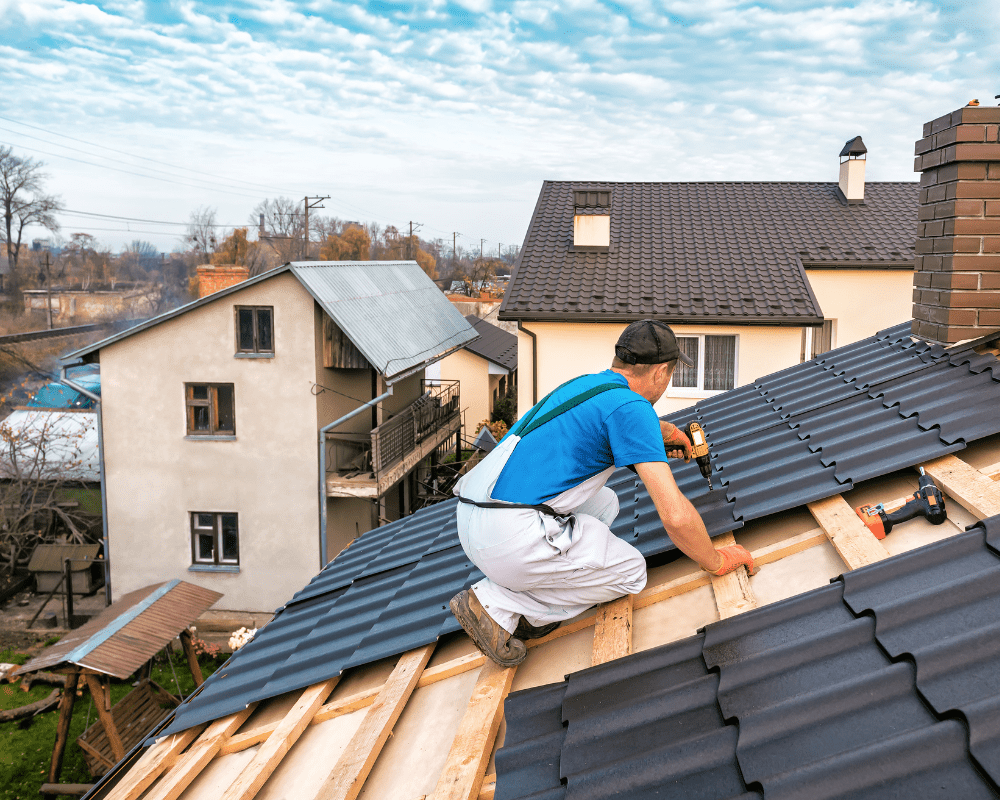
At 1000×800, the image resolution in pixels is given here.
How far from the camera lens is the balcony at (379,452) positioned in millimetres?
17688

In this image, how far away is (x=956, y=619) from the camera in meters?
2.32

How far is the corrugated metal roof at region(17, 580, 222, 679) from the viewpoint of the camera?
10.2 m

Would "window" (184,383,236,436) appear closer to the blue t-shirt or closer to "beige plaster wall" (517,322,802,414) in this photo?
"beige plaster wall" (517,322,802,414)

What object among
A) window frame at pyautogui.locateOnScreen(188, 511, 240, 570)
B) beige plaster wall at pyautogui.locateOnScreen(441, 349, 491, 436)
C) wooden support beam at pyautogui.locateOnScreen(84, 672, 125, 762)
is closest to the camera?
wooden support beam at pyautogui.locateOnScreen(84, 672, 125, 762)

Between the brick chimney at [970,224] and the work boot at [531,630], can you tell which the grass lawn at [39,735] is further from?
the brick chimney at [970,224]

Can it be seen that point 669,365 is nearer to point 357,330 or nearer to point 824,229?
point 357,330

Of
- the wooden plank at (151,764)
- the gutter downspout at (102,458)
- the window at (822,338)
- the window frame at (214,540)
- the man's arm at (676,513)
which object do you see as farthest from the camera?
the window at (822,338)

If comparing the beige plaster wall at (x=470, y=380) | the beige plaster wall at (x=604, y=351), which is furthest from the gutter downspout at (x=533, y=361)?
the beige plaster wall at (x=470, y=380)

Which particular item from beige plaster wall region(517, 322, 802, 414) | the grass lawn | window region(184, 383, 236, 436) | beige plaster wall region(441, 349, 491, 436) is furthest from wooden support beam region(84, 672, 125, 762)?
beige plaster wall region(441, 349, 491, 436)

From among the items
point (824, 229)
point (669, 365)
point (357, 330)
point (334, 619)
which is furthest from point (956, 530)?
point (824, 229)

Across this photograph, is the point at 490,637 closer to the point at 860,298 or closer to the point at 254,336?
the point at 254,336

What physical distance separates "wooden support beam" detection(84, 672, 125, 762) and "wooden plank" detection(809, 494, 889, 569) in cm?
1059

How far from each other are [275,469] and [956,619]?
55.8ft

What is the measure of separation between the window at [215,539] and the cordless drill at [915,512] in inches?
675
